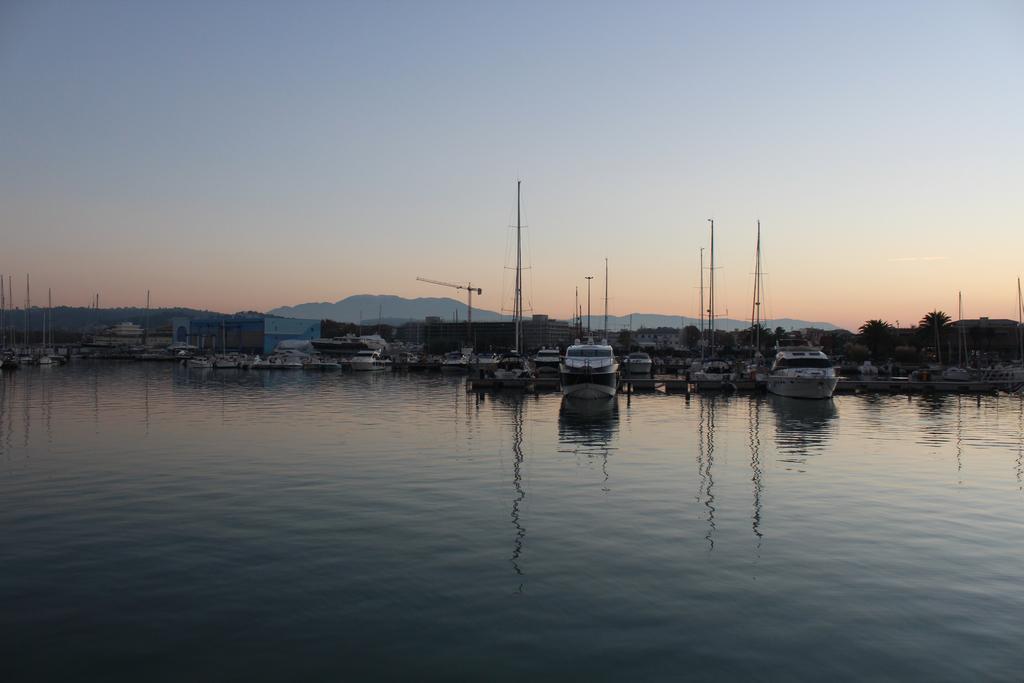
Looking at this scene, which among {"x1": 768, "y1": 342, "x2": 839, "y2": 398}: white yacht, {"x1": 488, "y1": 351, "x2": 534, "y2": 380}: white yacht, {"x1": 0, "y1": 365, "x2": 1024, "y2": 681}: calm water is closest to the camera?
{"x1": 0, "y1": 365, "x2": 1024, "y2": 681}: calm water

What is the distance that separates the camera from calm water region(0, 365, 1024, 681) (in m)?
9.97

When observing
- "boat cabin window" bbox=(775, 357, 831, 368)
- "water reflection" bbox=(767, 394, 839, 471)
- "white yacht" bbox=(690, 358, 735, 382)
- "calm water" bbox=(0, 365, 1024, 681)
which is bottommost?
"calm water" bbox=(0, 365, 1024, 681)

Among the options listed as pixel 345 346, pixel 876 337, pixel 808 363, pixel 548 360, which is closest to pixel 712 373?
pixel 808 363

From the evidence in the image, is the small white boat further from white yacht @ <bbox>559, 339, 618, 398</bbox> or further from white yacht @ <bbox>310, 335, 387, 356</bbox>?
white yacht @ <bbox>559, 339, 618, 398</bbox>

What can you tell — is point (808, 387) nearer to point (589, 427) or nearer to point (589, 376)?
point (589, 376)

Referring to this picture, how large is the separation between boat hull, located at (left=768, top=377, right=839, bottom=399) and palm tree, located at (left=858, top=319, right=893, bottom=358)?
2918 inches

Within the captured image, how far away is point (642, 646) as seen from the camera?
10.3 metres

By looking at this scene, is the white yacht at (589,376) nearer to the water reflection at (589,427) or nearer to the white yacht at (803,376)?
the water reflection at (589,427)

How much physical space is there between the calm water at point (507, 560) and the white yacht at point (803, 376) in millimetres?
25720

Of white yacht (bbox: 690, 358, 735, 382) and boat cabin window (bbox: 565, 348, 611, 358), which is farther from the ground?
boat cabin window (bbox: 565, 348, 611, 358)

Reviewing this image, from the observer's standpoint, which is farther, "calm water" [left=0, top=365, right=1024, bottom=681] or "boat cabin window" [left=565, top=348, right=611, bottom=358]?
"boat cabin window" [left=565, top=348, right=611, bottom=358]

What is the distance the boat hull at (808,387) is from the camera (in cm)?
5632

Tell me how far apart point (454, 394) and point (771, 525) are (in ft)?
163

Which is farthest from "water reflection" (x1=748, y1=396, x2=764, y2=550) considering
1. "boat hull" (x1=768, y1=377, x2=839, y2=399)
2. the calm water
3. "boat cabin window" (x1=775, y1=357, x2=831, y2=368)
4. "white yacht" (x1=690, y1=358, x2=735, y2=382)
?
"white yacht" (x1=690, y1=358, x2=735, y2=382)
